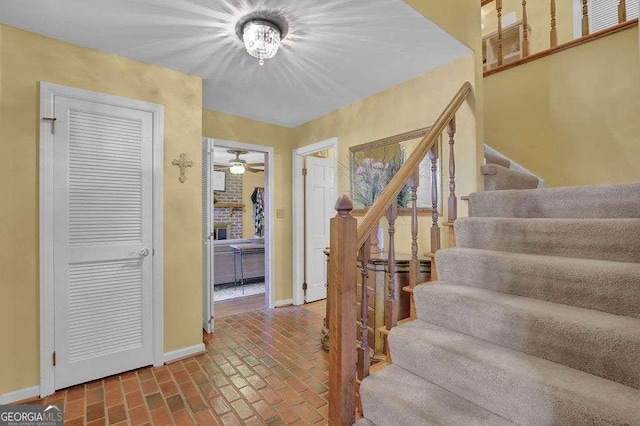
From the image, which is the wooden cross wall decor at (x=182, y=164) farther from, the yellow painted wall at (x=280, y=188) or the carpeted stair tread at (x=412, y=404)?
the carpeted stair tread at (x=412, y=404)

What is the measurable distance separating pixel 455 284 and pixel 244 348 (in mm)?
2013

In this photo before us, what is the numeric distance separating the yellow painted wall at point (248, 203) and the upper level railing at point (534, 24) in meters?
6.03

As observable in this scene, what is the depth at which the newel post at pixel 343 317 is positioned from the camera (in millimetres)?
1396

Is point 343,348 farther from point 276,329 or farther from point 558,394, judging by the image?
point 276,329

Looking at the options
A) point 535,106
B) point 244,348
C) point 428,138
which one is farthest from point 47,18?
point 535,106

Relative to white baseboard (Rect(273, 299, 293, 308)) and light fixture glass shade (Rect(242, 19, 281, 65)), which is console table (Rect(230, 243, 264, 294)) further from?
light fixture glass shade (Rect(242, 19, 281, 65))

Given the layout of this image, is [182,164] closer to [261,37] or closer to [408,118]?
[261,37]

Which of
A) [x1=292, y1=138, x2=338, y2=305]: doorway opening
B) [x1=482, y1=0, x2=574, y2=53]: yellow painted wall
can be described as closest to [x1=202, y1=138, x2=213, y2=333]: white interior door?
[x1=292, y1=138, x2=338, y2=305]: doorway opening

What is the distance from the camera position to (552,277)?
1.42 meters

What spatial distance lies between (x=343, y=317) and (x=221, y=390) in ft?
4.43

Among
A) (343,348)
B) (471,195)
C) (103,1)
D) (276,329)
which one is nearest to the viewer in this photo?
(343,348)

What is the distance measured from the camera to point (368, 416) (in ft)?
4.63

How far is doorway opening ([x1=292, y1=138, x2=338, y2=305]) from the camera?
4.18 m

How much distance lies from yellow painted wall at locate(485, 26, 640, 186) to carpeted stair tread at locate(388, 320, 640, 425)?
221 centimetres
